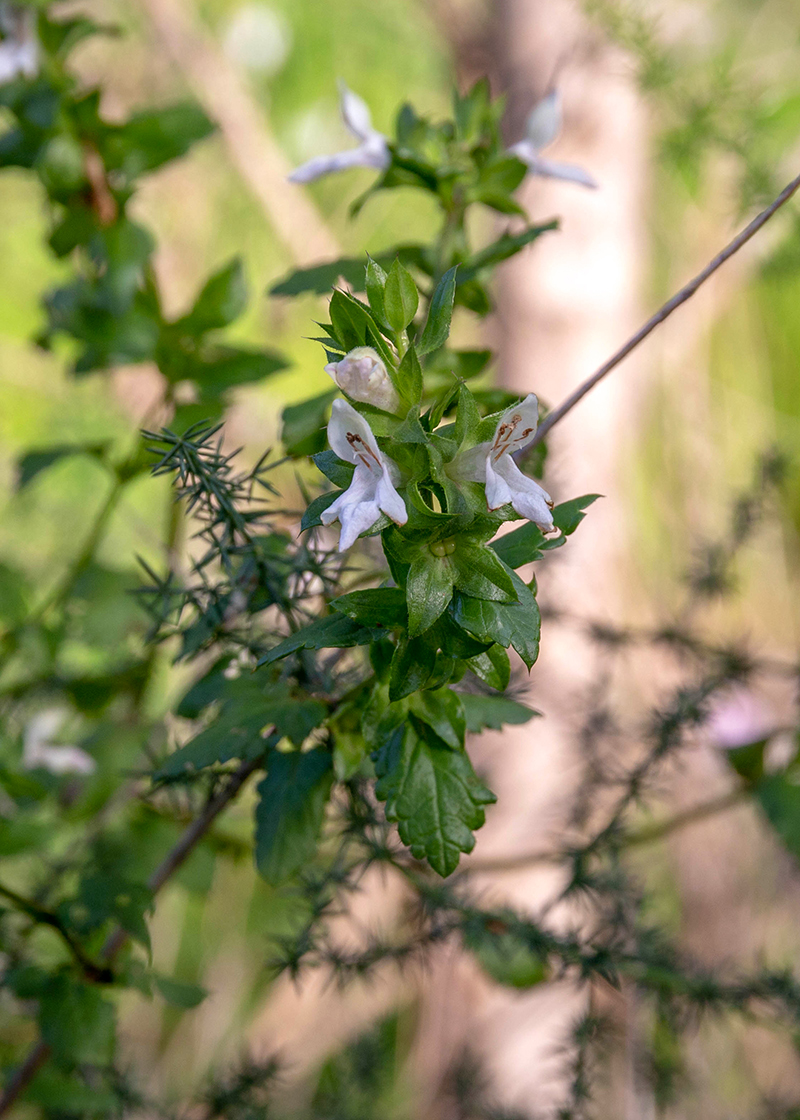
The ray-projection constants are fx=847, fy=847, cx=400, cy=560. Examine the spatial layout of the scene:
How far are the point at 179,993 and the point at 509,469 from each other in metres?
0.36

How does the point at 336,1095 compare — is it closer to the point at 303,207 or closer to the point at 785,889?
the point at 785,889

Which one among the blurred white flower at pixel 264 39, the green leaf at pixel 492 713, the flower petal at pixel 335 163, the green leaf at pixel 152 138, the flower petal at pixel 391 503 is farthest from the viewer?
the blurred white flower at pixel 264 39

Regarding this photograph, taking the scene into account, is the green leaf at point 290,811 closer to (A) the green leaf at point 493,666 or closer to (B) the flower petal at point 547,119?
(A) the green leaf at point 493,666

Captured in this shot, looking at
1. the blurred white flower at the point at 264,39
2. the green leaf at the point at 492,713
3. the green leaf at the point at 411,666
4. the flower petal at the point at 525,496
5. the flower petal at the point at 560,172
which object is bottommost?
the green leaf at the point at 411,666

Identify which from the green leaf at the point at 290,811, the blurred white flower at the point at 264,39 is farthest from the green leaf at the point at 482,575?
the blurred white flower at the point at 264,39

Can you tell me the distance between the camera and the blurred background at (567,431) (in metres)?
0.96

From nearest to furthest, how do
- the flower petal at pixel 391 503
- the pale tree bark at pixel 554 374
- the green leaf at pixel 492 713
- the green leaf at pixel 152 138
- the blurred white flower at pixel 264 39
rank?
the flower petal at pixel 391 503 < the green leaf at pixel 492 713 < the green leaf at pixel 152 138 < the pale tree bark at pixel 554 374 < the blurred white flower at pixel 264 39

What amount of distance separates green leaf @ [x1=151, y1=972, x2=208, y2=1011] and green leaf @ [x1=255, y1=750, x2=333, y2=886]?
0.16 m

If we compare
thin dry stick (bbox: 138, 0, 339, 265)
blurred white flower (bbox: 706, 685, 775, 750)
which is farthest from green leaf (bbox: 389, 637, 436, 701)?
thin dry stick (bbox: 138, 0, 339, 265)

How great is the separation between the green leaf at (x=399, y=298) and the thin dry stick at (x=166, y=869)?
0.20m

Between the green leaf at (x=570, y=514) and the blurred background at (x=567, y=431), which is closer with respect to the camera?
the green leaf at (x=570, y=514)

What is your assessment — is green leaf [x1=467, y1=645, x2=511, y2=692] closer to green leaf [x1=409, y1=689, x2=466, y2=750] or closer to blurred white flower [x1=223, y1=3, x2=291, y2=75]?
green leaf [x1=409, y1=689, x2=466, y2=750]

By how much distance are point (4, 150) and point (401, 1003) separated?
126cm

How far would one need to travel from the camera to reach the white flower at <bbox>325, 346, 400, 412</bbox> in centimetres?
26
